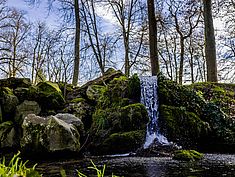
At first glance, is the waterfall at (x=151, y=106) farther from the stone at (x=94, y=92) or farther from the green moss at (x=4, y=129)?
the green moss at (x=4, y=129)

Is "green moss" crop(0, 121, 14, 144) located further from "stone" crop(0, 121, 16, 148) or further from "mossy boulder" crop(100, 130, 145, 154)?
"mossy boulder" crop(100, 130, 145, 154)

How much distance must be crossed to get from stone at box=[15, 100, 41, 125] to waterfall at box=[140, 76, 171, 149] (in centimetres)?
406

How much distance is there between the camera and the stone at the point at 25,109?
447 inches

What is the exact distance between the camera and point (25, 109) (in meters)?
11.6

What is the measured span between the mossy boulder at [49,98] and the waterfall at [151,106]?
3.55m

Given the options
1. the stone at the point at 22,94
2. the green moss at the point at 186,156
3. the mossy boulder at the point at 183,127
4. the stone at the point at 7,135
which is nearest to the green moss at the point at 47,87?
the stone at the point at 22,94

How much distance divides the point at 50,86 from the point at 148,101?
445 centimetres

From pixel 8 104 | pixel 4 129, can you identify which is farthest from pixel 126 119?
pixel 8 104

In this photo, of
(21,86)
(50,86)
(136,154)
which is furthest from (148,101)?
(21,86)

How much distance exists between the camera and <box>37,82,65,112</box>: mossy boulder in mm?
12266

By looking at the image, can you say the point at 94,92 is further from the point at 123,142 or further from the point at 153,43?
the point at 123,142

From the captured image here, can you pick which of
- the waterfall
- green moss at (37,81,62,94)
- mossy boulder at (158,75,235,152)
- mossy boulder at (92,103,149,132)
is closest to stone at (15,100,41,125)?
green moss at (37,81,62,94)

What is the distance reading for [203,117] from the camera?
34.2 feet

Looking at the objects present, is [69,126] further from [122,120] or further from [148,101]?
[148,101]
